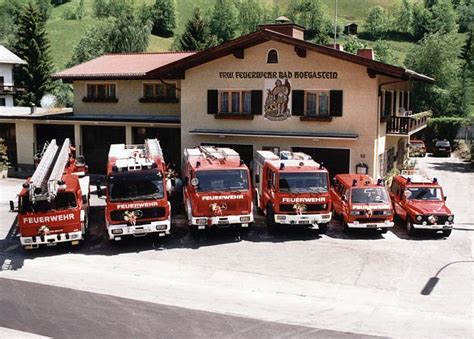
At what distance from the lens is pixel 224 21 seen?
452 feet

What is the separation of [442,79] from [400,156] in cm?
2496

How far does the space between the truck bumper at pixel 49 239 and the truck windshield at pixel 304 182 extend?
7.09m

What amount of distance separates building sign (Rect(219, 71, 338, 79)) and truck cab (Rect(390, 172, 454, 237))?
617cm

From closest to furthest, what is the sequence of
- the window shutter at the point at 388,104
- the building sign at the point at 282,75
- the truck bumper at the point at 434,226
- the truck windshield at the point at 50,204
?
the truck windshield at the point at 50,204 → the truck bumper at the point at 434,226 → the building sign at the point at 282,75 → the window shutter at the point at 388,104

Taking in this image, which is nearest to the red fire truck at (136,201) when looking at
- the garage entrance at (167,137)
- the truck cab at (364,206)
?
the truck cab at (364,206)

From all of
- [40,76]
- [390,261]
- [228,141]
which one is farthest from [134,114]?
[40,76]

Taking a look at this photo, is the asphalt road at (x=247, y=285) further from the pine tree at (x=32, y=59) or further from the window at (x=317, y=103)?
the pine tree at (x=32, y=59)

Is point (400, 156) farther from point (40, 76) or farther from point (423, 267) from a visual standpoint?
point (40, 76)

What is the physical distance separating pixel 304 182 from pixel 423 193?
472 cm

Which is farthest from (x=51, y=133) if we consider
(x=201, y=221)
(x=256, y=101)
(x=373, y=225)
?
(x=373, y=225)

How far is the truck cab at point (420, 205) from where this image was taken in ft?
64.5

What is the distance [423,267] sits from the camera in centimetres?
1662

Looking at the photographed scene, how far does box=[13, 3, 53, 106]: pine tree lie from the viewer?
61.0 m

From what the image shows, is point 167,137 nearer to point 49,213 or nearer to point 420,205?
point 49,213
